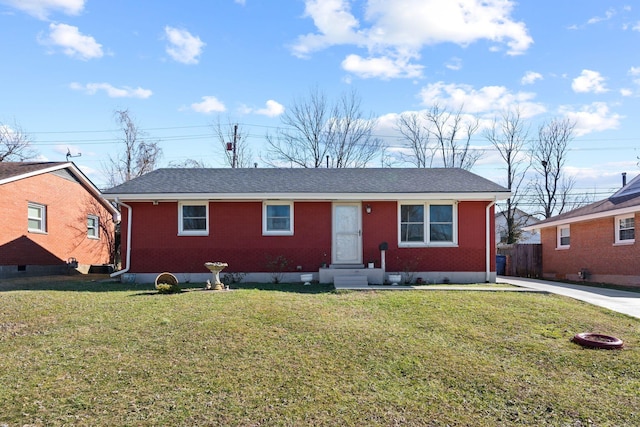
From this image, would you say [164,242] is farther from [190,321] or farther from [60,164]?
[60,164]

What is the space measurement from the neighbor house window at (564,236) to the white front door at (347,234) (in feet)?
37.1

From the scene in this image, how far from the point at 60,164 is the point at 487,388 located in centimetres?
1971

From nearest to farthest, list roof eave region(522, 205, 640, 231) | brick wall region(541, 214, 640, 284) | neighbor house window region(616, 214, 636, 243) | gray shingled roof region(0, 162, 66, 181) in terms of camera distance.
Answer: roof eave region(522, 205, 640, 231), neighbor house window region(616, 214, 636, 243), brick wall region(541, 214, 640, 284), gray shingled roof region(0, 162, 66, 181)

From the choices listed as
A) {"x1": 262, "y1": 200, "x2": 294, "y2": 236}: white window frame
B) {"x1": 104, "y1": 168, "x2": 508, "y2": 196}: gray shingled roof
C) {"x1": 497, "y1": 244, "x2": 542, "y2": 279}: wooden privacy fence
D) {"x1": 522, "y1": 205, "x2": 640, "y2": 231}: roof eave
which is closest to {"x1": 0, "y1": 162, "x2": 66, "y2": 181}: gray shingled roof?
{"x1": 104, "y1": 168, "x2": 508, "y2": 196}: gray shingled roof

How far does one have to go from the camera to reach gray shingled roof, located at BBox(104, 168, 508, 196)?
1415cm

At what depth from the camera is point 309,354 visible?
21.4 ft

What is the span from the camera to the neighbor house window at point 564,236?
20391mm

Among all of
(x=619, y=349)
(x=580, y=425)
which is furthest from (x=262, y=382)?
(x=619, y=349)

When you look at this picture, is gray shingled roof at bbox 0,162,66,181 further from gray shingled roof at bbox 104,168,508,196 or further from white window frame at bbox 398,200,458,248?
white window frame at bbox 398,200,458,248

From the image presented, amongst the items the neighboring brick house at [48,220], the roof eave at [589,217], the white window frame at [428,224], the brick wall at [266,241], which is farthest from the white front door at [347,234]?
the neighboring brick house at [48,220]

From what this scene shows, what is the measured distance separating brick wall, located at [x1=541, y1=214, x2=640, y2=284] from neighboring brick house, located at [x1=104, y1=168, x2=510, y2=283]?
225 inches

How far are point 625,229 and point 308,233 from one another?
37.7 ft

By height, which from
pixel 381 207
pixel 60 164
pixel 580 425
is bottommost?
pixel 580 425

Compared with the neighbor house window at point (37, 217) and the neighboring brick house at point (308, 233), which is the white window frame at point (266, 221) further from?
the neighbor house window at point (37, 217)
